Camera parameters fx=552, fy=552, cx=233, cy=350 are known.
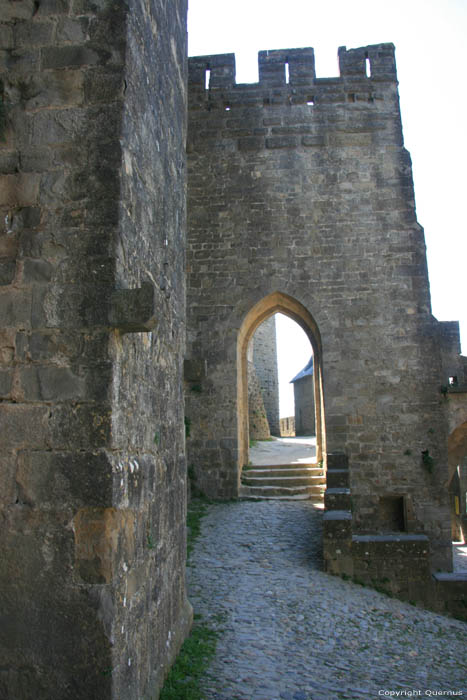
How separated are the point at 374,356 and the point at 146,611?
7.58 metres

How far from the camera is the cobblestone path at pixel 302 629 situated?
379 centimetres

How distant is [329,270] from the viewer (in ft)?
33.3

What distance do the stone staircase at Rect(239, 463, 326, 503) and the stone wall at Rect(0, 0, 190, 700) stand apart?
22.1 feet

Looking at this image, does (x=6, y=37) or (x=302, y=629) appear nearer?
(x=6, y=37)

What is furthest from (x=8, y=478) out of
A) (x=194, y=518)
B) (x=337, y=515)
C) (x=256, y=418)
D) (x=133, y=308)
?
(x=256, y=418)

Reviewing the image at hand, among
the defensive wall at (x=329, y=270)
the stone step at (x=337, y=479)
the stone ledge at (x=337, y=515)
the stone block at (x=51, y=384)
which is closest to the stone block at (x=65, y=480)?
the stone block at (x=51, y=384)

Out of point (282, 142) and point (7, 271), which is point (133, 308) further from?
point (282, 142)

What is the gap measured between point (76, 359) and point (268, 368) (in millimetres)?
19274

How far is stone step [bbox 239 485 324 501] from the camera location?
9711 millimetres

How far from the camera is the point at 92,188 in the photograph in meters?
2.66

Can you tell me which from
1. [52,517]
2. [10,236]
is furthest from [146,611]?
[10,236]

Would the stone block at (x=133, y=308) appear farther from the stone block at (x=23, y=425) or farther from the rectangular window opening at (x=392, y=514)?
the rectangular window opening at (x=392, y=514)

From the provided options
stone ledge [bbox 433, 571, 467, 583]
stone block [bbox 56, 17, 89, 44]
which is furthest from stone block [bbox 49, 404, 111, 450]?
stone ledge [bbox 433, 571, 467, 583]

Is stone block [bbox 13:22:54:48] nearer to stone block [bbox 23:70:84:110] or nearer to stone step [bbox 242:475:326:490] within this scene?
stone block [bbox 23:70:84:110]
